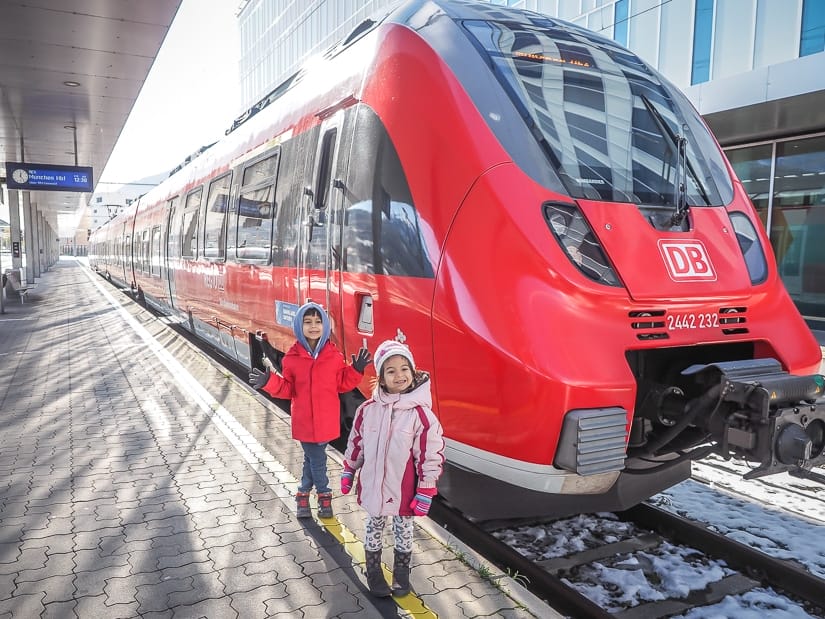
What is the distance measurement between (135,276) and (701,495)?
17.8 metres

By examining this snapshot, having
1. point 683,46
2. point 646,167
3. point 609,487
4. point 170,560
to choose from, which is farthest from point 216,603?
point 683,46

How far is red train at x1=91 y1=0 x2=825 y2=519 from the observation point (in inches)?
122

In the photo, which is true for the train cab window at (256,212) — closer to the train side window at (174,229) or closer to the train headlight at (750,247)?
the train headlight at (750,247)

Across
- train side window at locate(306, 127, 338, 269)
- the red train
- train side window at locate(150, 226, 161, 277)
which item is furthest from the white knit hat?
train side window at locate(150, 226, 161, 277)

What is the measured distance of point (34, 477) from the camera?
4.86 meters

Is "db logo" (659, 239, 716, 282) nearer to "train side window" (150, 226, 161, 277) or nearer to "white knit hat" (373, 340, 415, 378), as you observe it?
"white knit hat" (373, 340, 415, 378)

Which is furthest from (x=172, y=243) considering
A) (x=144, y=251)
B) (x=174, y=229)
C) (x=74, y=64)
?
(x=144, y=251)

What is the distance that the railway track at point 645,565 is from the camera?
10.8 ft

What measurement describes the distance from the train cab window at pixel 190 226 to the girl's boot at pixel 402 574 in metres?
6.79

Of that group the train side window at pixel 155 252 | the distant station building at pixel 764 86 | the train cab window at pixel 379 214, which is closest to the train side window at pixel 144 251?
the train side window at pixel 155 252

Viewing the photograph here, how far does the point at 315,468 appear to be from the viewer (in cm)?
400

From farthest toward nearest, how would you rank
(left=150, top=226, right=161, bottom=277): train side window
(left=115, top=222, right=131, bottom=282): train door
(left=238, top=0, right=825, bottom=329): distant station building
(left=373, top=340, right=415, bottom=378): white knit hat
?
(left=115, top=222, right=131, bottom=282): train door, (left=150, top=226, right=161, bottom=277): train side window, (left=238, top=0, right=825, bottom=329): distant station building, (left=373, top=340, right=415, bottom=378): white knit hat

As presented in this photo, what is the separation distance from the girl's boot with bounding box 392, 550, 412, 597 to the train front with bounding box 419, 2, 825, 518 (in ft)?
1.85

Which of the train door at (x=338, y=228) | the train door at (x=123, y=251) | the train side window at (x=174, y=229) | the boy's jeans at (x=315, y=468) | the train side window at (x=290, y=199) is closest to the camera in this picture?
the boy's jeans at (x=315, y=468)
